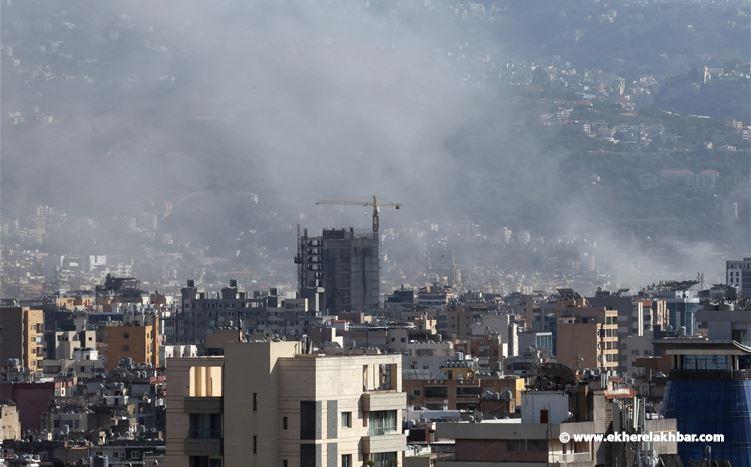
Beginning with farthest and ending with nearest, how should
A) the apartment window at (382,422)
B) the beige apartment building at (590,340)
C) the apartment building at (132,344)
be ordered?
the apartment building at (132,344) < the beige apartment building at (590,340) < the apartment window at (382,422)

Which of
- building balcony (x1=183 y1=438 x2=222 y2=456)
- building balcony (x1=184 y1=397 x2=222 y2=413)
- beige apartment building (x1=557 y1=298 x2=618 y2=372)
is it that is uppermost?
beige apartment building (x1=557 y1=298 x2=618 y2=372)

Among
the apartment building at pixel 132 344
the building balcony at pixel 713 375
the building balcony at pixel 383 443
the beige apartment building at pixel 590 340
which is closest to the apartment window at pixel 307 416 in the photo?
the building balcony at pixel 383 443

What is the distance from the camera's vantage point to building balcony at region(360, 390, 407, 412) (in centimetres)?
3053

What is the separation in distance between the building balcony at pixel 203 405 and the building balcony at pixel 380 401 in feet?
5.29

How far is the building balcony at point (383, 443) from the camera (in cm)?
3041

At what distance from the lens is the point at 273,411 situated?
29.8 m

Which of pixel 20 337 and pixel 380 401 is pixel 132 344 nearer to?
pixel 20 337

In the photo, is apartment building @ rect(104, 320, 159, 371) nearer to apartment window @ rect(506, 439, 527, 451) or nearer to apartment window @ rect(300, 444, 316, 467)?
apartment window @ rect(300, 444, 316, 467)

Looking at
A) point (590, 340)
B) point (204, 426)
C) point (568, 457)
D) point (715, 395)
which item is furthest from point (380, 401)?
point (590, 340)

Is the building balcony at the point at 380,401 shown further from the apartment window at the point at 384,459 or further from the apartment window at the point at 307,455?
the apartment window at the point at 307,455

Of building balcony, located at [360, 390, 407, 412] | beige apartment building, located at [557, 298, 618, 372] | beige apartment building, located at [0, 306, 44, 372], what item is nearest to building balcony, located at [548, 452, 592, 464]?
building balcony, located at [360, 390, 407, 412]

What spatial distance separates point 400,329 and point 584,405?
Answer: 90381mm

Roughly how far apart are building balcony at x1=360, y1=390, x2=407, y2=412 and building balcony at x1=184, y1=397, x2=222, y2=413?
161 cm

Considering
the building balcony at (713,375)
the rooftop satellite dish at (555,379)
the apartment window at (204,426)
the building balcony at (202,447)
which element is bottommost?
the building balcony at (202,447)
